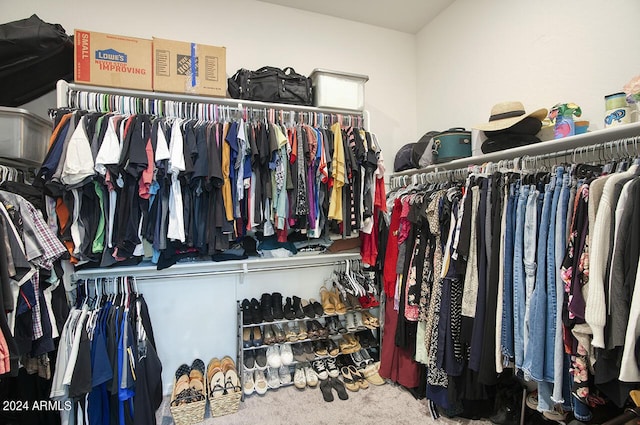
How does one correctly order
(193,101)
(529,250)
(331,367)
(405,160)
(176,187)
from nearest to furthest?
(529,250) → (176,187) → (193,101) → (331,367) → (405,160)

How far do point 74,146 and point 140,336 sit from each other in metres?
1.14

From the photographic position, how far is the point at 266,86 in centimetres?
213

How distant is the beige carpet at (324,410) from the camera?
6.10 ft

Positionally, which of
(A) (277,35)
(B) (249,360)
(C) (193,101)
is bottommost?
(B) (249,360)

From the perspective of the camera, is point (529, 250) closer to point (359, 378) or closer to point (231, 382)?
point (359, 378)

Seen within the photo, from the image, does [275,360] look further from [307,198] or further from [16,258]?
[16,258]

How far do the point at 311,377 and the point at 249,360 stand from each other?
48cm

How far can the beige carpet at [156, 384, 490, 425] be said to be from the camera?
1.86 meters

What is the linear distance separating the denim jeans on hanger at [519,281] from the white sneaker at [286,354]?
57.0 inches

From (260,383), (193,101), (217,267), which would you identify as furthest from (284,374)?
(193,101)

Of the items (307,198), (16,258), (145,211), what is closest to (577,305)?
(307,198)

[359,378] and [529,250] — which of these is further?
[359,378]

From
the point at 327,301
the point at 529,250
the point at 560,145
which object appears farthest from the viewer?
the point at 327,301

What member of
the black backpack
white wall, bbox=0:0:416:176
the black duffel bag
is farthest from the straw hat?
the black duffel bag
